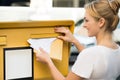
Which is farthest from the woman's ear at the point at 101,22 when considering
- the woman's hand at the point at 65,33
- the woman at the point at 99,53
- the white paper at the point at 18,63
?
the white paper at the point at 18,63

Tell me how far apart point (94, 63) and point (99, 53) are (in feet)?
0.16

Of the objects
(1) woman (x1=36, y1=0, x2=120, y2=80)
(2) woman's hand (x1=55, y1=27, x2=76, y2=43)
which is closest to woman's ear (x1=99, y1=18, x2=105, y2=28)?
(1) woman (x1=36, y1=0, x2=120, y2=80)

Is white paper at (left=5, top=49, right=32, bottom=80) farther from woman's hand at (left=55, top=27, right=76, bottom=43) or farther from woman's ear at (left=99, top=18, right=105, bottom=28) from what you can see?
woman's ear at (left=99, top=18, right=105, bottom=28)

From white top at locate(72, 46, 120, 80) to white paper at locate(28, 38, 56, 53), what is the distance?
20 centimetres

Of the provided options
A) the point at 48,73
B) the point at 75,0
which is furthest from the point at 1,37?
the point at 75,0

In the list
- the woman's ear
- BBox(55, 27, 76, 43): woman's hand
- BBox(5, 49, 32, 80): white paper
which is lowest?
BBox(5, 49, 32, 80): white paper

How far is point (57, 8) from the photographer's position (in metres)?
1.94

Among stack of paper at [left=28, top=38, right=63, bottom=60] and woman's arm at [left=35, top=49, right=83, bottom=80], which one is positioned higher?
stack of paper at [left=28, top=38, right=63, bottom=60]

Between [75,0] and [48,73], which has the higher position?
[75,0]

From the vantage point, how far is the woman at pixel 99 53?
114 centimetres

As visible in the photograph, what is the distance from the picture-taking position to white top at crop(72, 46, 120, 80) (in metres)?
1.14

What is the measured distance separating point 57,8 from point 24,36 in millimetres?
742

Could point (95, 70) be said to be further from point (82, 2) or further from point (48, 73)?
point (82, 2)

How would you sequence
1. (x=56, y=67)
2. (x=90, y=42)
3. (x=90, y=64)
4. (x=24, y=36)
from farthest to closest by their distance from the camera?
(x=90, y=42), (x=56, y=67), (x=24, y=36), (x=90, y=64)
